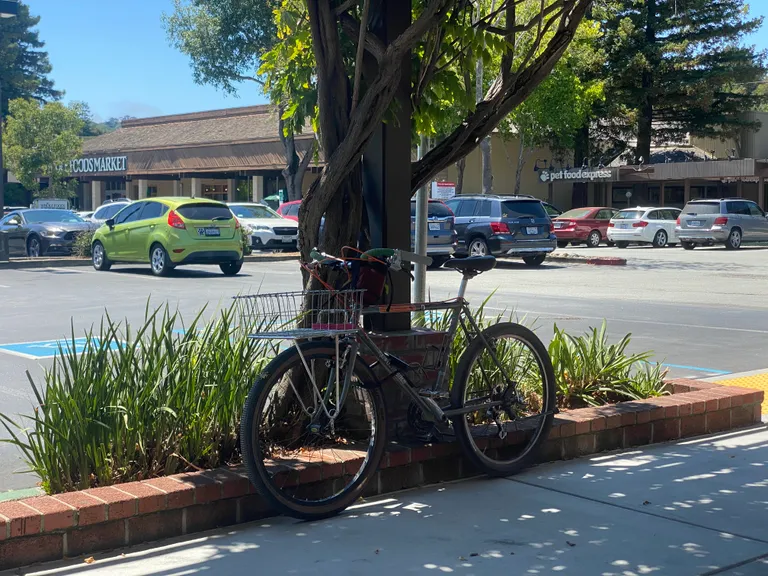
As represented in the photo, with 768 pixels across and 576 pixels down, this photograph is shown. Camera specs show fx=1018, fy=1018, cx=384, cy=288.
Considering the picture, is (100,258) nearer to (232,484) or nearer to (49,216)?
(49,216)

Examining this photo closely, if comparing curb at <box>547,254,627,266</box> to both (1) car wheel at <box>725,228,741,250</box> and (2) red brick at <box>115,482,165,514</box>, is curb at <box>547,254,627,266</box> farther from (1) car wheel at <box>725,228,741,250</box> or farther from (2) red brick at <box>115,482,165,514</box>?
(2) red brick at <box>115,482,165,514</box>

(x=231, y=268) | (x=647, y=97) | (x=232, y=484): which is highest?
(x=647, y=97)

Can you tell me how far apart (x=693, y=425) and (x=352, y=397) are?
2.83m

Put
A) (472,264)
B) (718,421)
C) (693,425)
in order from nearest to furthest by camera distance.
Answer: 1. (472,264)
2. (693,425)
3. (718,421)

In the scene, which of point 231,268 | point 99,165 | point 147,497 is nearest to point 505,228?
point 231,268

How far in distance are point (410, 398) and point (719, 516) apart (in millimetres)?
1700

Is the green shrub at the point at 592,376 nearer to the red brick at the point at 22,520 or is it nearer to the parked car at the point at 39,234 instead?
the red brick at the point at 22,520

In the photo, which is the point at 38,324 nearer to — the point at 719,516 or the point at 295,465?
the point at 295,465

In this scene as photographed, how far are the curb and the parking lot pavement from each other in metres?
1.27

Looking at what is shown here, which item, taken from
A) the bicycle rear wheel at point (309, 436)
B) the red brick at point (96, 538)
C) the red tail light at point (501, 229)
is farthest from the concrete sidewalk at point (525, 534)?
the red tail light at point (501, 229)

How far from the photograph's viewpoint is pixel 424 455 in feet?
18.4

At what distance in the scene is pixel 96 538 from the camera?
14.4 feet

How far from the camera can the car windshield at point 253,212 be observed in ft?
102

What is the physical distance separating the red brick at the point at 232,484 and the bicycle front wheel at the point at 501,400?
1.28 metres
